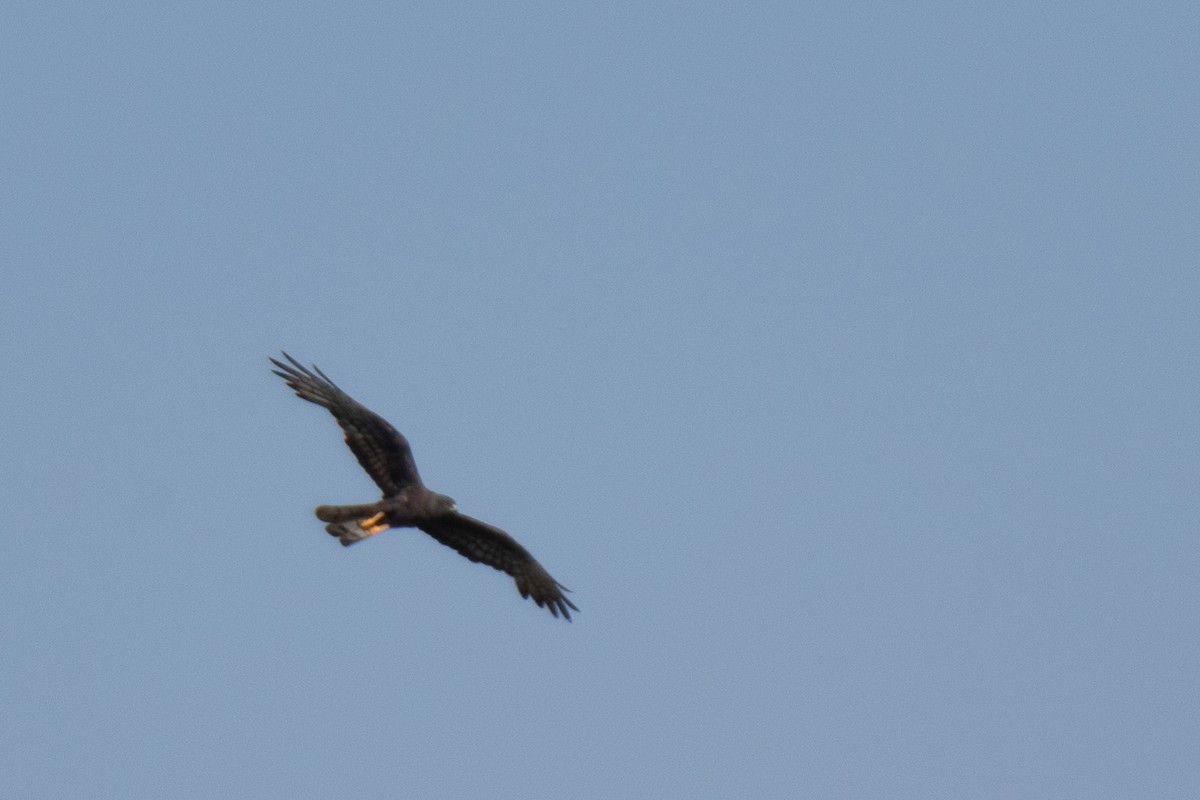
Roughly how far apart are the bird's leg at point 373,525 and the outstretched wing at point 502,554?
3.87 ft

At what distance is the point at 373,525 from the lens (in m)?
24.4

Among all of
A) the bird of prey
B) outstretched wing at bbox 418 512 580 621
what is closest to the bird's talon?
the bird of prey

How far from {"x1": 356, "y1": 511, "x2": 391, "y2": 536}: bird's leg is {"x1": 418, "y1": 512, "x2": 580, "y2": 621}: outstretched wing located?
1.18m

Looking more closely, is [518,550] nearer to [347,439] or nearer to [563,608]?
[563,608]

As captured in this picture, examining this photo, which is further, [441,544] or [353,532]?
[441,544]

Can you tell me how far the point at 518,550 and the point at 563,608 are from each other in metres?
0.93

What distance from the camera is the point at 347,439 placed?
966 inches

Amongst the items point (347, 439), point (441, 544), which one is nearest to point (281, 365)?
point (347, 439)

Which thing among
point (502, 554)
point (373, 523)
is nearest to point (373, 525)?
point (373, 523)

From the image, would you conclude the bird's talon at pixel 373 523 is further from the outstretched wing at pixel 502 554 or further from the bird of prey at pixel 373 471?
the outstretched wing at pixel 502 554

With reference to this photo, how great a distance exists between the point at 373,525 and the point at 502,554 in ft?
7.26

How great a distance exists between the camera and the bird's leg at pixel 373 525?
2427cm

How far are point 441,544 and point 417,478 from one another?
166 cm

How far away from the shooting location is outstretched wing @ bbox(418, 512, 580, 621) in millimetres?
25781
